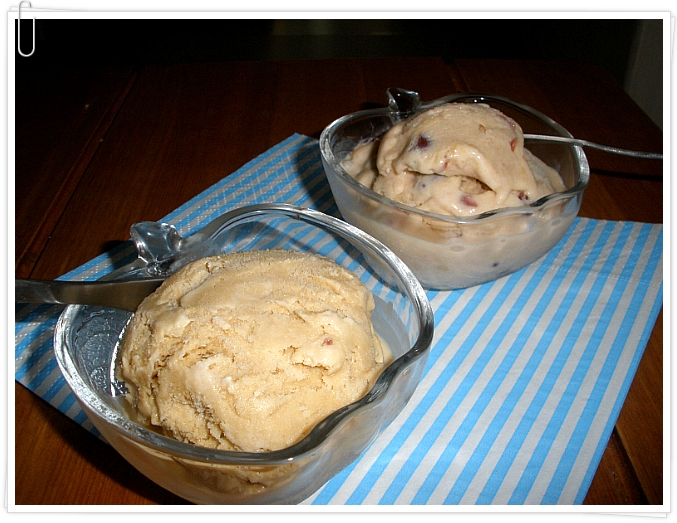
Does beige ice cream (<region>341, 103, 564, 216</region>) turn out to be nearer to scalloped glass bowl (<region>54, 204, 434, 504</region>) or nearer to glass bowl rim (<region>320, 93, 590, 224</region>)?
glass bowl rim (<region>320, 93, 590, 224</region>)

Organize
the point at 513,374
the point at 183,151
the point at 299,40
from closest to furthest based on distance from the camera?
the point at 513,374 < the point at 183,151 < the point at 299,40

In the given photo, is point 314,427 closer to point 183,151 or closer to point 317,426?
point 317,426

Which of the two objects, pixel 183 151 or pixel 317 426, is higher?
pixel 317 426

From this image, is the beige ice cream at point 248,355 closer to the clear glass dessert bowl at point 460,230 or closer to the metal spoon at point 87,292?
the metal spoon at point 87,292

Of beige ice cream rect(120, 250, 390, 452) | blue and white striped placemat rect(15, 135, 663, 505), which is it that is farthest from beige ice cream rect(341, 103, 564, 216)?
beige ice cream rect(120, 250, 390, 452)

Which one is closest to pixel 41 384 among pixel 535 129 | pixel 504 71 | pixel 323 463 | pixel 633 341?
pixel 323 463

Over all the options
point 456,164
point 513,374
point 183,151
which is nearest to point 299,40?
point 183,151

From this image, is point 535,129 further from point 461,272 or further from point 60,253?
point 60,253
